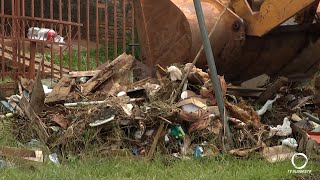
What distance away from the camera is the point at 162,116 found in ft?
19.1

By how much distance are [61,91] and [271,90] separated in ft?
7.22

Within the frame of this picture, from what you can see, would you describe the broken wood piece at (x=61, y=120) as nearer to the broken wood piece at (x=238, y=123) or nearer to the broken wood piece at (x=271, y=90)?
the broken wood piece at (x=238, y=123)

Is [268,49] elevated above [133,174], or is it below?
above

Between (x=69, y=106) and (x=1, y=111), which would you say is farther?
(x=1, y=111)

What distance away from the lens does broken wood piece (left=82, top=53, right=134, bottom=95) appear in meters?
6.83

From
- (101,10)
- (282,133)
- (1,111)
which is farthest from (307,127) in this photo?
(101,10)

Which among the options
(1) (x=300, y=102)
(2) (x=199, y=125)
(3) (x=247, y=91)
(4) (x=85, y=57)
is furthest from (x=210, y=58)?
(4) (x=85, y=57)

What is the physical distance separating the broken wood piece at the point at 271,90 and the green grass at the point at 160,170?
4.50 ft

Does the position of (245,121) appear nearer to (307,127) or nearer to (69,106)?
(307,127)

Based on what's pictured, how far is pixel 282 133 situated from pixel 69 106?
6.77 ft

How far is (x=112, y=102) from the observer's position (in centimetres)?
612

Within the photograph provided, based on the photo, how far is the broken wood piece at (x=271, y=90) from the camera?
6766 mm

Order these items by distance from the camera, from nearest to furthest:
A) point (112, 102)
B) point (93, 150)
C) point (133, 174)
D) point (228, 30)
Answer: point (133, 174)
point (93, 150)
point (112, 102)
point (228, 30)

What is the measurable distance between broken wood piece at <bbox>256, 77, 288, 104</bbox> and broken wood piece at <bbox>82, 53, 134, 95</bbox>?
1.46 m
